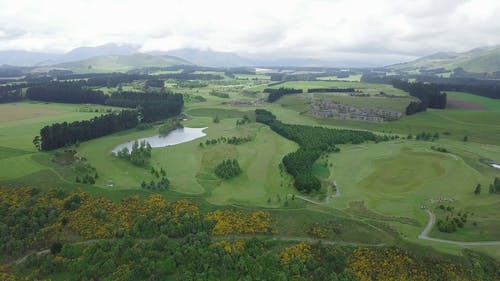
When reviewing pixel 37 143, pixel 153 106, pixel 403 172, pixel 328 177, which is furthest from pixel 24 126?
pixel 403 172

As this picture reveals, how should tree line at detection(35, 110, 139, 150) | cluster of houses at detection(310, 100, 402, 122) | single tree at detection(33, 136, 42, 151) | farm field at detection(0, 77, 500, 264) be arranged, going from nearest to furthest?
farm field at detection(0, 77, 500, 264)
tree line at detection(35, 110, 139, 150)
single tree at detection(33, 136, 42, 151)
cluster of houses at detection(310, 100, 402, 122)

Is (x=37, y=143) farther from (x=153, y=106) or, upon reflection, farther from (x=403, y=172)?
(x=403, y=172)

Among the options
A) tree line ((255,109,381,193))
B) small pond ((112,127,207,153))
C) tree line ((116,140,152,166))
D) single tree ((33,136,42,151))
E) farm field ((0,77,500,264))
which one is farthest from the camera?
small pond ((112,127,207,153))

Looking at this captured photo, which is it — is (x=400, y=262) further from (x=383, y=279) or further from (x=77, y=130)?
(x=77, y=130)

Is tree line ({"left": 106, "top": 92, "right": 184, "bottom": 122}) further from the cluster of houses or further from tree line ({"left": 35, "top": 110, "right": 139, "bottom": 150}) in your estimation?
the cluster of houses

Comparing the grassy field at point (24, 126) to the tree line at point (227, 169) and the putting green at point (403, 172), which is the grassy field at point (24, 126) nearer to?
the tree line at point (227, 169)

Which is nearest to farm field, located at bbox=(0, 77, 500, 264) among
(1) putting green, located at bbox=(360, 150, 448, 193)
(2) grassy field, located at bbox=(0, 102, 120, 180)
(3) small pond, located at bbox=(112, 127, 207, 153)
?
(1) putting green, located at bbox=(360, 150, 448, 193)

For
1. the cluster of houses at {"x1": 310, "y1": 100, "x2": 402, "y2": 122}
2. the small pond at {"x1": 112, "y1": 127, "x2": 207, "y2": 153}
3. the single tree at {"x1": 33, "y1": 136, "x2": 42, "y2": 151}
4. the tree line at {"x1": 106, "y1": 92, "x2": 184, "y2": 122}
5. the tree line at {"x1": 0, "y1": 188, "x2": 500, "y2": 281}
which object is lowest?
the tree line at {"x1": 0, "y1": 188, "x2": 500, "y2": 281}
